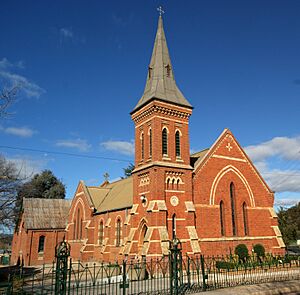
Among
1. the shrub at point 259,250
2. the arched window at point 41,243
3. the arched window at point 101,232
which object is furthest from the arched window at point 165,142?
the arched window at point 41,243

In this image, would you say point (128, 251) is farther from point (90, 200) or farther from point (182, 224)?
point (90, 200)

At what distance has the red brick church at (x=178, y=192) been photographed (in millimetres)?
25062

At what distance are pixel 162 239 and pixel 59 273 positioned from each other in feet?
39.4

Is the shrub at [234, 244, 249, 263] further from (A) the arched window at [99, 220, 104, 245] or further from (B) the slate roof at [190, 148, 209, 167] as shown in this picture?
(A) the arched window at [99, 220, 104, 245]

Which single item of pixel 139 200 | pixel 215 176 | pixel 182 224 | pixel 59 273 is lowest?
pixel 59 273

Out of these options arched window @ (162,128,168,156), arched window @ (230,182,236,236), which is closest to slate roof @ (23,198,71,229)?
arched window @ (162,128,168,156)

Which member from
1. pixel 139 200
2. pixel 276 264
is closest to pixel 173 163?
pixel 139 200

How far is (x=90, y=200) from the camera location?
39.3 metres

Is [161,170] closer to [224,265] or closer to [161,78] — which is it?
[224,265]

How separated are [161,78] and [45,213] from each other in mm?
27055

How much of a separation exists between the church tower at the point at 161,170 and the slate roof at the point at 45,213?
20.6 metres

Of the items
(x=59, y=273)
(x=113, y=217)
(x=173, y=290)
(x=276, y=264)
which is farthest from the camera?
(x=113, y=217)

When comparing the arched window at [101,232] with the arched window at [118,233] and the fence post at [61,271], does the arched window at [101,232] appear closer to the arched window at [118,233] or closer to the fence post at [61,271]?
the arched window at [118,233]

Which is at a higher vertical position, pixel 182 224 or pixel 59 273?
pixel 182 224
